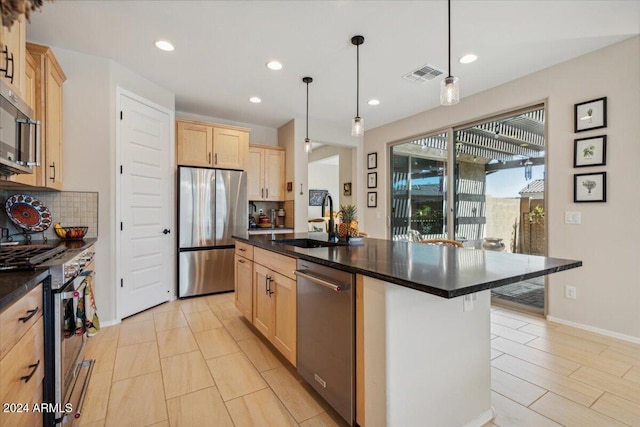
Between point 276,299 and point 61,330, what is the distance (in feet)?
4.02

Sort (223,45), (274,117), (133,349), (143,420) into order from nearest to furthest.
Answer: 1. (143,420)
2. (133,349)
3. (223,45)
4. (274,117)

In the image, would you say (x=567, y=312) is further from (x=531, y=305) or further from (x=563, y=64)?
(x=563, y=64)

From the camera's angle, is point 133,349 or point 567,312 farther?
point 567,312

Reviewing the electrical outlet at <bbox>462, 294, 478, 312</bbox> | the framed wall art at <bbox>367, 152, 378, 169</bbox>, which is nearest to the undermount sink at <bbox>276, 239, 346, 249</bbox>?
the electrical outlet at <bbox>462, 294, 478, 312</bbox>

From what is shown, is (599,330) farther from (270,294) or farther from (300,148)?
(300,148)

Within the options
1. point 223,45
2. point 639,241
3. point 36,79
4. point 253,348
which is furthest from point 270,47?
point 639,241

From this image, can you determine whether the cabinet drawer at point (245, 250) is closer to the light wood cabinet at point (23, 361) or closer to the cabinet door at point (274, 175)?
Result: the light wood cabinet at point (23, 361)

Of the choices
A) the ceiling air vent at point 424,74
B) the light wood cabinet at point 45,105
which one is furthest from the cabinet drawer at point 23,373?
the ceiling air vent at point 424,74

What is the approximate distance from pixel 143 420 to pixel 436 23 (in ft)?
11.2

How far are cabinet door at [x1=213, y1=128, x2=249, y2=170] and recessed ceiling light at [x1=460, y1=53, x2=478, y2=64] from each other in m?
3.01

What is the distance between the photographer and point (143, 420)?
161 centimetres

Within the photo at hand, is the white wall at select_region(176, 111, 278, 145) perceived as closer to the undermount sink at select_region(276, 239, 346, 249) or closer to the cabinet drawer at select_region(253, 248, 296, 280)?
the undermount sink at select_region(276, 239, 346, 249)

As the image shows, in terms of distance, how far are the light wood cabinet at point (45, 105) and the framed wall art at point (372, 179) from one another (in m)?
4.37

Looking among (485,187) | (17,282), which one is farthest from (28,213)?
(485,187)
